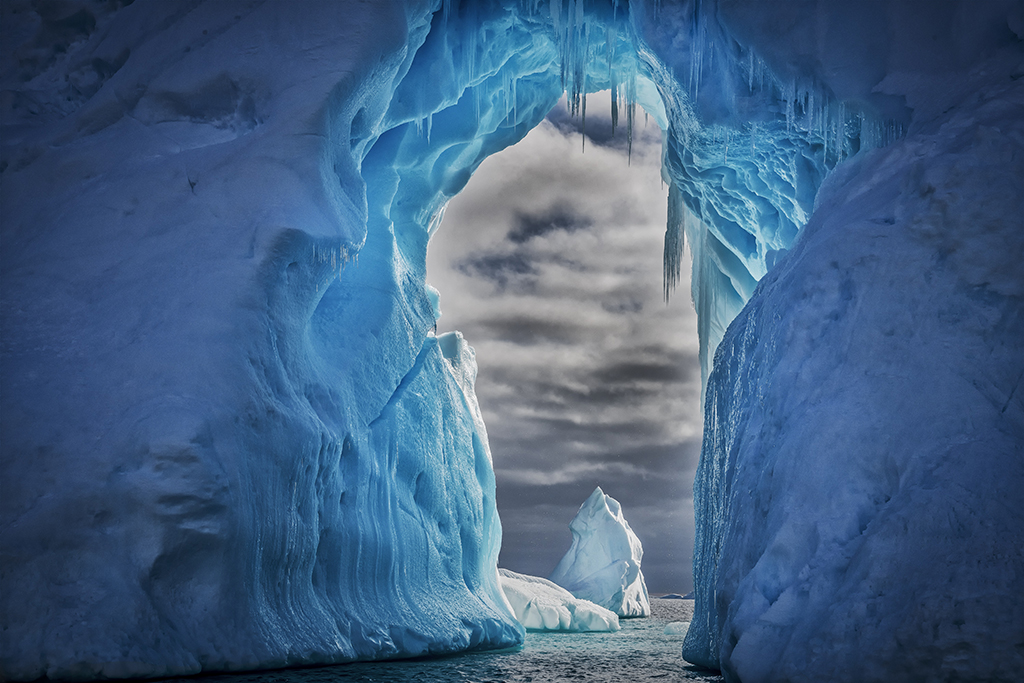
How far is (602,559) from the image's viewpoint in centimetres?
2220

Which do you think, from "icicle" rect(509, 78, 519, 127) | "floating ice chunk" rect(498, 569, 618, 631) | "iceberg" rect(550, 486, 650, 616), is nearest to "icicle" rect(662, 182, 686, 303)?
"icicle" rect(509, 78, 519, 127)

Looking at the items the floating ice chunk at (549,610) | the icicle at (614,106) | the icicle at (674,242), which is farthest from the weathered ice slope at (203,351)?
the floating ice chunk at (549,610)

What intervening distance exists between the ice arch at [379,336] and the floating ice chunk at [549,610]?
568cm

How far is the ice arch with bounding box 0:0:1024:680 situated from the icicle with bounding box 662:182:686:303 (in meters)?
1.72

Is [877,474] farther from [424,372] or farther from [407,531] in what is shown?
[424,372]

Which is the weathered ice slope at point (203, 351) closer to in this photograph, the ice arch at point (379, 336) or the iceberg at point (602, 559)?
the ice arch at point (379, 336)

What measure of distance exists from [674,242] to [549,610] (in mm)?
8363

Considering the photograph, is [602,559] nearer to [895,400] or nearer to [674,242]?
[674,242]

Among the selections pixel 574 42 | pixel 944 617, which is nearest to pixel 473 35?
pixel 574 42

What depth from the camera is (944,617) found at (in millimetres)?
4035

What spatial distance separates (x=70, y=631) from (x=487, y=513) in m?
7.47

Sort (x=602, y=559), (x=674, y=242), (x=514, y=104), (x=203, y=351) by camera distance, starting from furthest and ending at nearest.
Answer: (x=602, y=559) → (x=674, y=242) → (x=514, y=104) → (x=203, y=351)

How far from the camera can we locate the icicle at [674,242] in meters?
11.7

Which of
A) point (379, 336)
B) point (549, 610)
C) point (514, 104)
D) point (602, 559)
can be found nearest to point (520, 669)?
point (379, 336)
